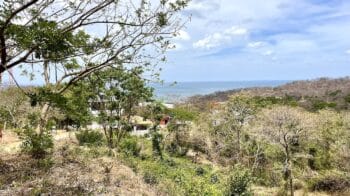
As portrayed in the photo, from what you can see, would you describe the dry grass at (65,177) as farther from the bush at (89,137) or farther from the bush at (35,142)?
the bush at (89,137)

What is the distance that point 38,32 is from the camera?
6344mm

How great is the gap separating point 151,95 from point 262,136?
708cm

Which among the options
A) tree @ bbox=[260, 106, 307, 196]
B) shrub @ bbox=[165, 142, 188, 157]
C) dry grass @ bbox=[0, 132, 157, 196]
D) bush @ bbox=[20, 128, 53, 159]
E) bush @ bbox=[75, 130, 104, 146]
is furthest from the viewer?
shrub @ bbox=[165, 142, 188, 157]

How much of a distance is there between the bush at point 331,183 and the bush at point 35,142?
15.3 metres

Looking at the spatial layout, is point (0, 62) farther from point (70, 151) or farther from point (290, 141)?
point (290, 141)

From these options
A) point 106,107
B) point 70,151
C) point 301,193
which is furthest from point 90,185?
point 301,193

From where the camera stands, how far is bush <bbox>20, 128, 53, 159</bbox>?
859cm

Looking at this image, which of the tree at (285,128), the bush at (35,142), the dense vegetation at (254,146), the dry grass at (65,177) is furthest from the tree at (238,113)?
the bush at (35,142)

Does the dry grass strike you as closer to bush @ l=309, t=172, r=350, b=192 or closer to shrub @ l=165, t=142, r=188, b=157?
bush @ l=309, t=172, r=350, b=192

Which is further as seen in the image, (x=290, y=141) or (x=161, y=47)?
(x=290, y=141)

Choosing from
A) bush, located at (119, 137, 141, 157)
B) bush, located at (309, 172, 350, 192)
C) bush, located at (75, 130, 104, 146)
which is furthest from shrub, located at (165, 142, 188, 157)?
bush, located at (309, 172, 350, 192)

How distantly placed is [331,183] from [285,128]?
11.9 ft

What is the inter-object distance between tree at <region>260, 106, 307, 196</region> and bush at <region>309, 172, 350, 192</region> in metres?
1.36

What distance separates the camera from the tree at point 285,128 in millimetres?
21328
